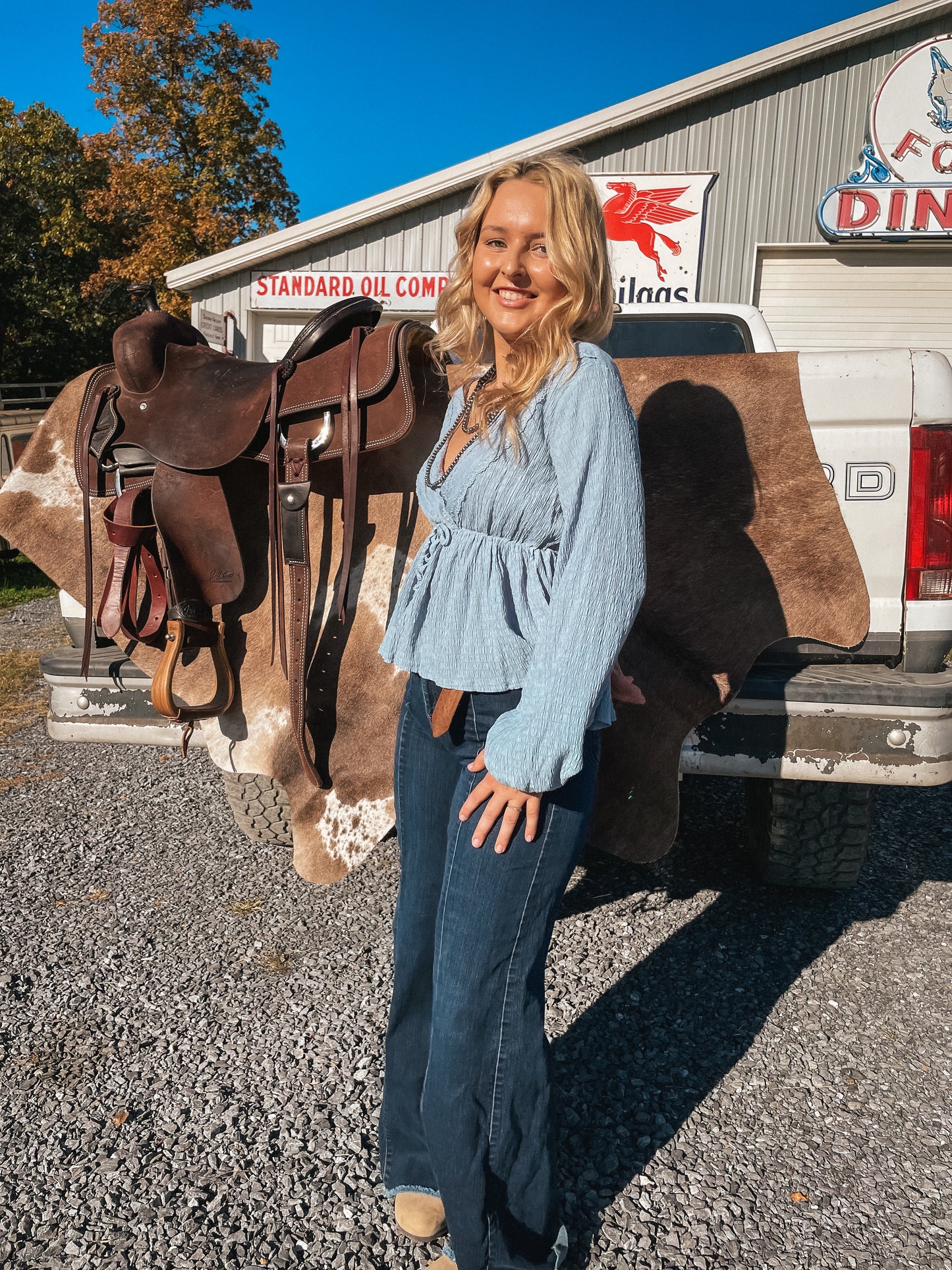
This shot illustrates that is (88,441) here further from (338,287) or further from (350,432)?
(338,287)

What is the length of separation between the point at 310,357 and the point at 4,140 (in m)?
31.1

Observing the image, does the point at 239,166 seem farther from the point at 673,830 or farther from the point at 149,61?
the point at 673,830

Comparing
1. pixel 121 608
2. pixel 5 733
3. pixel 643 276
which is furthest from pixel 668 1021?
pixel 643 276

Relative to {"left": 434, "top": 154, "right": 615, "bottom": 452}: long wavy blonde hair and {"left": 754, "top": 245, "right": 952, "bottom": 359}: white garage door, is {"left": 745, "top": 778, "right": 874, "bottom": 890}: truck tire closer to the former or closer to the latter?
{"left": 434, "top": 154, "right": 615, "bottom": 452}: long wavy blonde hair

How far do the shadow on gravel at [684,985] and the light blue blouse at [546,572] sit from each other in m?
1.16

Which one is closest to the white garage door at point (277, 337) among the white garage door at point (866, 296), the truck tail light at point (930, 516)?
the white garage door at point (866, 296)

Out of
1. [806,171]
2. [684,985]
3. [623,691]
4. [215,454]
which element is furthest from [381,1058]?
[806,171]

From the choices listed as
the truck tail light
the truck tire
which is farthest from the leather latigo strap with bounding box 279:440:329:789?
the truck tail light

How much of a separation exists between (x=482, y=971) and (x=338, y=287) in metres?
Result: 11.3

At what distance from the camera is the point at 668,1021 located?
2482 millimetres

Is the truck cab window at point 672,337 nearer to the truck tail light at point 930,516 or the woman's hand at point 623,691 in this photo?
the truck tail light at point 930,516

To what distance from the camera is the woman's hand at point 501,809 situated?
135 centimetres

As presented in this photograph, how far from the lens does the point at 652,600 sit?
2.37 m

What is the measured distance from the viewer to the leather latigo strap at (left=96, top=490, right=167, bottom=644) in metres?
2.40
